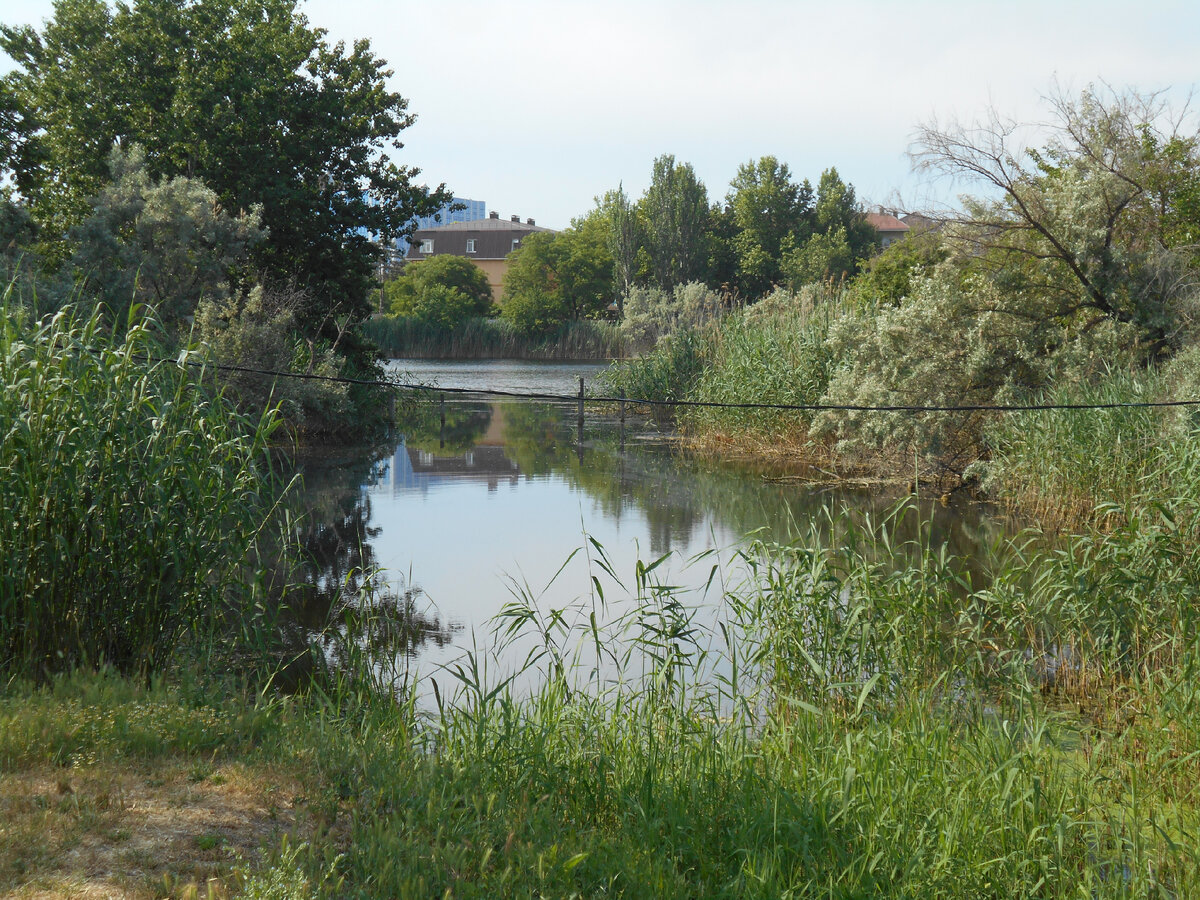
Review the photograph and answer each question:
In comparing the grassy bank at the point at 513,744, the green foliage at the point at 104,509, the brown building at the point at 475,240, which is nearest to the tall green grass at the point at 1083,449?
the grassy bank at the point at 513,744

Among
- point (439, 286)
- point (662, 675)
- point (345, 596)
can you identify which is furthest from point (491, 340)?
point (662, 675)

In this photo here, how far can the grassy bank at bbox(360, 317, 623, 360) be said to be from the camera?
5347 cm

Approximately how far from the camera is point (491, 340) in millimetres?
57656

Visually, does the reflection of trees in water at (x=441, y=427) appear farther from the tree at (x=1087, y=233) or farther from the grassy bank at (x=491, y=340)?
the grassy bank at (x=491, y=340)

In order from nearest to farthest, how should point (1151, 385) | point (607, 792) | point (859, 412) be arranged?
point (607, 792) → point (1151, 385) → point (859, 412)

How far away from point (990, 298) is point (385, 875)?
11.9 m

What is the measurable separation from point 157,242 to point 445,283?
50054 mm

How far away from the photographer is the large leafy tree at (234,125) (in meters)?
20.2

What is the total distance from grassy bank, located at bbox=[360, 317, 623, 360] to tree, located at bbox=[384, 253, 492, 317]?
4.46 metres

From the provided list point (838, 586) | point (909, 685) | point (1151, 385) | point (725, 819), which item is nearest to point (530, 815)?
point (725, 819)

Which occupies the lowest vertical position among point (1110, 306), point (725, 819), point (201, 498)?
point (725, 819)

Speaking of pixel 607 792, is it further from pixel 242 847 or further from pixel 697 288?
pixel 697 288

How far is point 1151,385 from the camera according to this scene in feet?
34.6

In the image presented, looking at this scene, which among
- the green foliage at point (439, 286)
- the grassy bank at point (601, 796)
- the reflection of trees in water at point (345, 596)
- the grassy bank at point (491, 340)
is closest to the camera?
the grassy bank at point (601, 796)
